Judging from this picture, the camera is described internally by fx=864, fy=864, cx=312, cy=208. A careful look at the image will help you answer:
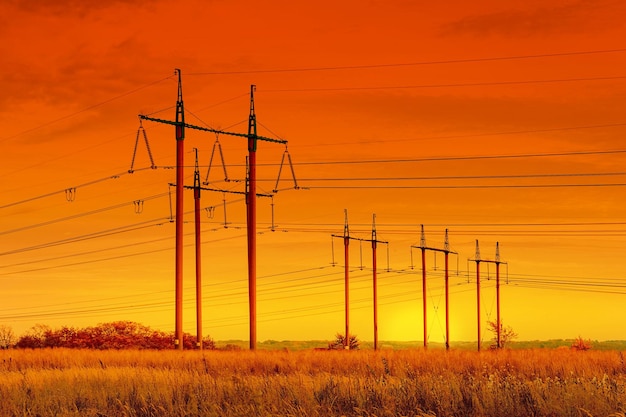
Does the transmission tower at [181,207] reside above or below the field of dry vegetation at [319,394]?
above

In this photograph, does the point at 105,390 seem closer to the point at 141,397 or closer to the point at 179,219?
the point at 141,397

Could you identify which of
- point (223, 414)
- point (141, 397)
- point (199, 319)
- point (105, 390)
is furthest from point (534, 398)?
point (199, 319)

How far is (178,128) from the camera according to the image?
126 feet

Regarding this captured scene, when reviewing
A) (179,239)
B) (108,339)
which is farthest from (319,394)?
(108,339)

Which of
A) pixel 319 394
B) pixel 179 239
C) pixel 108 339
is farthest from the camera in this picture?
pixel 108 339

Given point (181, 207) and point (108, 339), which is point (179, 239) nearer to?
point (181, 207)

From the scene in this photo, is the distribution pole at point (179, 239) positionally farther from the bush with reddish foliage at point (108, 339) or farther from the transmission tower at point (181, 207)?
the bush with reddish foliage at point (108, 339)

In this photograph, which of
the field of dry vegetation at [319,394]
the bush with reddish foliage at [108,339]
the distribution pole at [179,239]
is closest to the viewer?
the field of dry vegetation at [319,394]

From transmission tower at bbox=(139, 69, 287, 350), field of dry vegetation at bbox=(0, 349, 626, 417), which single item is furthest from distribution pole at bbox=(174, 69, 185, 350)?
field of dry vegetation at bbox=(0, 349, 626, 417)

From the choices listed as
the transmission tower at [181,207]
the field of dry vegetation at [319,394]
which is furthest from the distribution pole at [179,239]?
the field of dry vegetation at [319,394]

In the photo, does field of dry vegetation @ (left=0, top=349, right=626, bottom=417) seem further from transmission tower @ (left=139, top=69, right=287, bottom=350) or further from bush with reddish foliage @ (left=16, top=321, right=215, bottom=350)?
bush with reddish foliage @ (left=16, top=321, right=215, bottom=350)

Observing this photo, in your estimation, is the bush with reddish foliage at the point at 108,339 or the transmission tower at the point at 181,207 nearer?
the transmission tower at the point at 181,207

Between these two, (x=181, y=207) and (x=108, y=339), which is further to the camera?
(x=108, y=339)

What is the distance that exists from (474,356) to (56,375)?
589 inches
